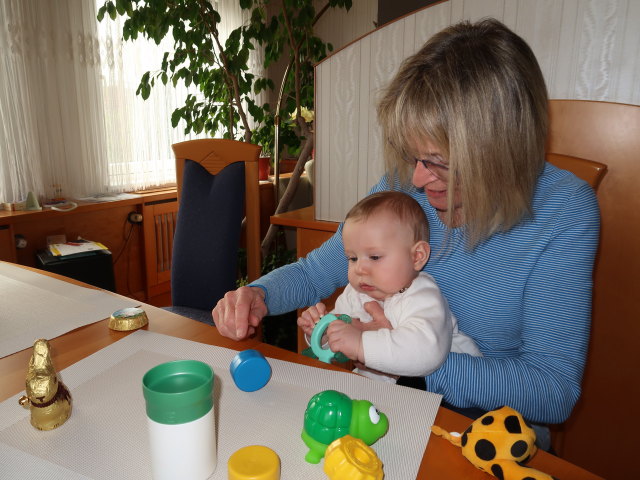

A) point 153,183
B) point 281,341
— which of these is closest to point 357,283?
point 281,341

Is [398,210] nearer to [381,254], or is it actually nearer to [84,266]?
[381,254]

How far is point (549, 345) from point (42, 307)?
1177 mm

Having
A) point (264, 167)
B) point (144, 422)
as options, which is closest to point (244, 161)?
point (144, 422)

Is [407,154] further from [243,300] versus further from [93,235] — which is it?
[93,235]

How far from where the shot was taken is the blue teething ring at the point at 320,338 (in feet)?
2.91

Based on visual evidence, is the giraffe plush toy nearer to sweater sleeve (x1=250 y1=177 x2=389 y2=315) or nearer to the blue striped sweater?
the blue striped sweater

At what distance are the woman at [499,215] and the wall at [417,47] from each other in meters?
0.61

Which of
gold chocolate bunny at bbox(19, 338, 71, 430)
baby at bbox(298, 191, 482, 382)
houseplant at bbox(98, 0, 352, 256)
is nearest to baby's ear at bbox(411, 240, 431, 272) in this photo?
baby at bbox(298, 191, 482, 382)

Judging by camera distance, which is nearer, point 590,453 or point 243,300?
point 243,300

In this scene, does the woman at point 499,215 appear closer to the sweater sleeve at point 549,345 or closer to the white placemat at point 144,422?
the sweater sleeve at point 549,345

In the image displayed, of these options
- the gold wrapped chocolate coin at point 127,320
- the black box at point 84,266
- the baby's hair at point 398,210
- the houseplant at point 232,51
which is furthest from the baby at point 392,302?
the black box at point 84,266

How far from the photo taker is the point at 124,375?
836 mm

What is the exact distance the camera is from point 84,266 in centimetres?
266

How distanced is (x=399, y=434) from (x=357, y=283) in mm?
413
